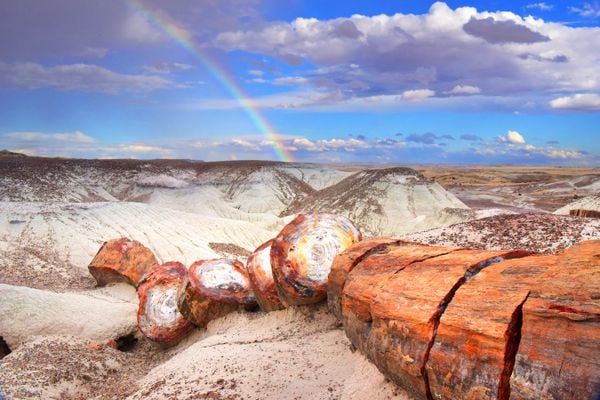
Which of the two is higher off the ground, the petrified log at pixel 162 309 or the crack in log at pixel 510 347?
the crack in log at pixel 510 347

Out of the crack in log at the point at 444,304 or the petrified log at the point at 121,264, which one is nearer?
the crack in log at the point at 444,304

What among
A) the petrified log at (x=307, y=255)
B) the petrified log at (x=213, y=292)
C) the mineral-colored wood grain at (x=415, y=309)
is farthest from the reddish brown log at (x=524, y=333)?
the petrified log at (x=213, y=292)

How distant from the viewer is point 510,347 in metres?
3.29

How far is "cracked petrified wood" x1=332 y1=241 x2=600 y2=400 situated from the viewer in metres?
2.94

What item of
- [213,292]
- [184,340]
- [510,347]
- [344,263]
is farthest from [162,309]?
[510,347]

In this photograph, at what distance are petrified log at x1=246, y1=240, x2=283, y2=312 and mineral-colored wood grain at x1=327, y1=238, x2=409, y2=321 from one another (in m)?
1.49

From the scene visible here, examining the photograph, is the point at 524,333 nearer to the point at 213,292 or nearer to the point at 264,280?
the point at 264,280

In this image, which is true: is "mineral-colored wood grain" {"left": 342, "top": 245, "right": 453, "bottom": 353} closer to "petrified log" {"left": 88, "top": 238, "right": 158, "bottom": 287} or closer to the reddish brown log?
the reddish brown log

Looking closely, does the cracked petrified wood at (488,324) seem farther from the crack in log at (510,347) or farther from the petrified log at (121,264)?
the petrified log at (121,264)

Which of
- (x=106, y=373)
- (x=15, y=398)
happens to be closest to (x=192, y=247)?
(x=106, y=373)

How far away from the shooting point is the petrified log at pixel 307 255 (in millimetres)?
6605

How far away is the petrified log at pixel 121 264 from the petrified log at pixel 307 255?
8.89m

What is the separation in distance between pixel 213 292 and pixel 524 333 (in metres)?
6.15

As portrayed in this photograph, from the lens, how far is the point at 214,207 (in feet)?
156
